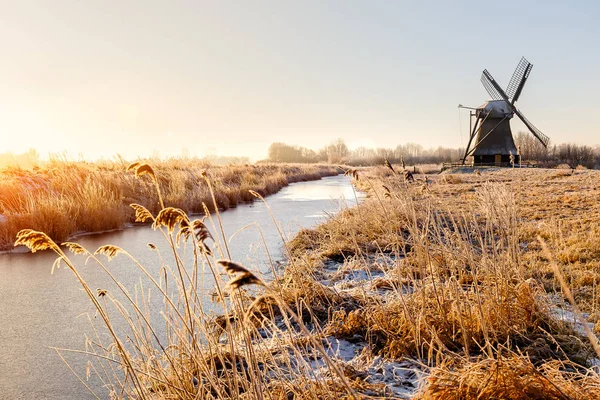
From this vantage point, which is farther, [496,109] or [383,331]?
[496,109]

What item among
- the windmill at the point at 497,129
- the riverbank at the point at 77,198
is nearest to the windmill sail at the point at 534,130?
the windmill at the point at 497,129

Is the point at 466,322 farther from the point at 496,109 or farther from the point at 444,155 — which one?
the point at 444,155

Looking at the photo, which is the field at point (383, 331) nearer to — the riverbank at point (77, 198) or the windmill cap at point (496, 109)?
the riverbank at point (77, 198)

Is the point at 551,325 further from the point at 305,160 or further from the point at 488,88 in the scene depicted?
the point at 305,160

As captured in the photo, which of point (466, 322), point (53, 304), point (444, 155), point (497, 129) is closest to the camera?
point (466, 322)

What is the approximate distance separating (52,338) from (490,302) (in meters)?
3.58

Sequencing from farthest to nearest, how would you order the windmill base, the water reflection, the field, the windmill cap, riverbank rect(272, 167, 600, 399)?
1. the windmill cap
2. the windmill base
3. the water reflection
4. riverbank rect(272, 167, 600, 399)
5. the field

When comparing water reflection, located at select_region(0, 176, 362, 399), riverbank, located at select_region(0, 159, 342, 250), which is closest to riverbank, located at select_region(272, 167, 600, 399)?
water reflection, located at select_region(0, 176, 362, 399)

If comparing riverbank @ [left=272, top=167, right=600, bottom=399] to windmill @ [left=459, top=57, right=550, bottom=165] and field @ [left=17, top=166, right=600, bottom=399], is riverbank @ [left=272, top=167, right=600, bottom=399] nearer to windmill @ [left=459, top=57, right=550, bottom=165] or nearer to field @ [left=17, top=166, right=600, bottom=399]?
field @ [left=17, top=166, right=600, bottom=399]

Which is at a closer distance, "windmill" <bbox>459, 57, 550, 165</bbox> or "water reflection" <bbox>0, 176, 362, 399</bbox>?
"water reflection" <bbox>0, 176, 362, 399</bbox>

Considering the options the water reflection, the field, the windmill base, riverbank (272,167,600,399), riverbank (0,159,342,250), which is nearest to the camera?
the field

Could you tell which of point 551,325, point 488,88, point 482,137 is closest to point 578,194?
point 551,325

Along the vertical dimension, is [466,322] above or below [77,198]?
below

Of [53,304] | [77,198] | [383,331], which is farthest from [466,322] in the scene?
[77,198]
